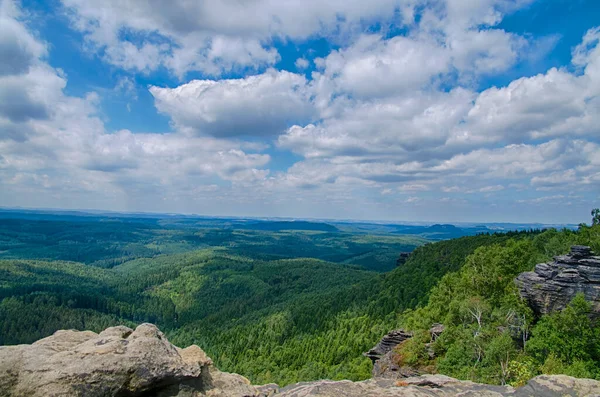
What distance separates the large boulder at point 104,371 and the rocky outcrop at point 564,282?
44783 mm

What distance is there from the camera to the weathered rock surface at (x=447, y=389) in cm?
1393

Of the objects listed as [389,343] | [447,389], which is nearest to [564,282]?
[389,343]

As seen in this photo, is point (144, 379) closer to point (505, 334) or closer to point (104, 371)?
point (104, 371)

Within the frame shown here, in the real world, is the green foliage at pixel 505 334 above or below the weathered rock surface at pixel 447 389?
below

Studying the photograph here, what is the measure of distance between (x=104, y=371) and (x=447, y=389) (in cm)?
1484

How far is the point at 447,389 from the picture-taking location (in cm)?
1495

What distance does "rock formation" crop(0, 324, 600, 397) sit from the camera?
1120 centimetres

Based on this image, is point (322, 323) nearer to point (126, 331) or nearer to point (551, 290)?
point (551, 290)

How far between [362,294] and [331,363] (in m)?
44.8

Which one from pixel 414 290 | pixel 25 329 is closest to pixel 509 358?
pixel 414 290

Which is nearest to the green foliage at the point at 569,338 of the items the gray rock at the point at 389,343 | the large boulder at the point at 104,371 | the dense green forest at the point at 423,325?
the dense green forest at the point at 423,325

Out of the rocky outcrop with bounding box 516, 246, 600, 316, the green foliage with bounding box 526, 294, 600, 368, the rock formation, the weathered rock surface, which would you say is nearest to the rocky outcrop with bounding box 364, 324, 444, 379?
the green foliage with bounding box 526, 294, 600, 368

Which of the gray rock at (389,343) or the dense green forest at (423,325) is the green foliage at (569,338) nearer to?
the dense green forest at (423,325)

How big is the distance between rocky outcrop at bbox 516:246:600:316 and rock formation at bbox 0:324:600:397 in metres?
33.4
